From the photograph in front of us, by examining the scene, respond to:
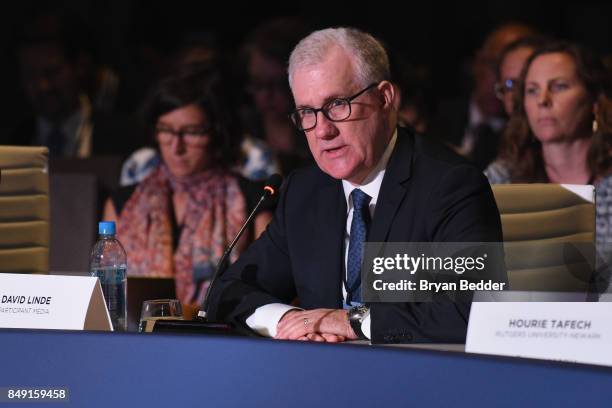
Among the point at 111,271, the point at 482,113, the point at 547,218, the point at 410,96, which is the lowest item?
the point at 111,271

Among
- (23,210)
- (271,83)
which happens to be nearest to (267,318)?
(23,210)

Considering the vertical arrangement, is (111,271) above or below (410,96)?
below

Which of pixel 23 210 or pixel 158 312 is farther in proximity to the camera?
pixel 23 210

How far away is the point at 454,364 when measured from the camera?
59.4 inches

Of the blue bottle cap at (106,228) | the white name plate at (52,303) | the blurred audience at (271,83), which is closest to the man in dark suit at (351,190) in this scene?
the blue bottle cap at (106,228)

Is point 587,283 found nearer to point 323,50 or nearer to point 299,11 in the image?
point 323,50

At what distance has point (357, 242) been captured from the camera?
266cm

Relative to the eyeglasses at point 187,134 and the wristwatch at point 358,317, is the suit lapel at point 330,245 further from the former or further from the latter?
the eyeglasses at point 187,134

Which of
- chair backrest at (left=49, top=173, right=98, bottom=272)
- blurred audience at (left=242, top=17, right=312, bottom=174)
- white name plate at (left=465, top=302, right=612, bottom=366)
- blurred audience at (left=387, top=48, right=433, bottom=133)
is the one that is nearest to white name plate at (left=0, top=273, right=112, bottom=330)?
white name plate at (left=465, top=302, right=612, bottom=366)

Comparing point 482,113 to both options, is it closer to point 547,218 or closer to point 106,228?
point 547,218

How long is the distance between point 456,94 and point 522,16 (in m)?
0.90

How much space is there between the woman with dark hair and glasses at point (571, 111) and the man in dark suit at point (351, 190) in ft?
3.68

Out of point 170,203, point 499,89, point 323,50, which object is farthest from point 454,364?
point 499,89

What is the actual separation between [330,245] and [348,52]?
1.56 ft
